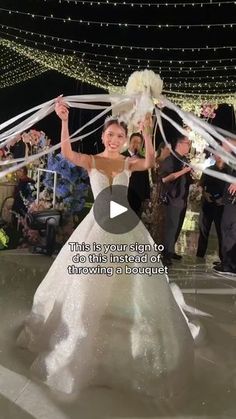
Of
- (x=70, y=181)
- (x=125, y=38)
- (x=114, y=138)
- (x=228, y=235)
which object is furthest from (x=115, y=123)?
(x=228, y=235)

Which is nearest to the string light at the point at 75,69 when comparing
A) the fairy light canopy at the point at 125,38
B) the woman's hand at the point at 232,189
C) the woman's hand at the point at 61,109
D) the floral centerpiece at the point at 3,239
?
the fairy light canopy at the point at 125,38

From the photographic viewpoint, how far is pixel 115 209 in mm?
1593

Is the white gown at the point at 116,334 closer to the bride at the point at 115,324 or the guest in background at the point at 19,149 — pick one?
the bride at the point at 115,324

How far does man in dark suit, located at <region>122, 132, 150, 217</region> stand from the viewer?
5.26 feet

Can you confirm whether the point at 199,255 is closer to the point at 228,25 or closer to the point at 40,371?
the point at 228,25

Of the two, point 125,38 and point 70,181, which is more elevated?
point 125,38

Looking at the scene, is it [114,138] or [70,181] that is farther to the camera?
[70,181]

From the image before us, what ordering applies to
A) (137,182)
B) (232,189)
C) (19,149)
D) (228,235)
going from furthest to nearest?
(228,235)
(19,149)
(232,189)
(137,182)

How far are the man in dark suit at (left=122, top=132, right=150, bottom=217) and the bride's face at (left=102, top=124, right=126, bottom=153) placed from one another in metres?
0.04

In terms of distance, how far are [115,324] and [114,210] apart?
41cm

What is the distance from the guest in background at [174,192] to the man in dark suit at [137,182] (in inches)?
7.8

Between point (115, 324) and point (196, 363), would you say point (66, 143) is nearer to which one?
point (115, 324)

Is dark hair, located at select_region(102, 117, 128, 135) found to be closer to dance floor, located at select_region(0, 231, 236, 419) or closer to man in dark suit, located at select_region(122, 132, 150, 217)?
man in dark suit, located at select_region(122, 132, 150, 217)

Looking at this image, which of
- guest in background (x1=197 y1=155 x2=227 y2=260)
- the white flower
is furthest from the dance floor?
the white flower
